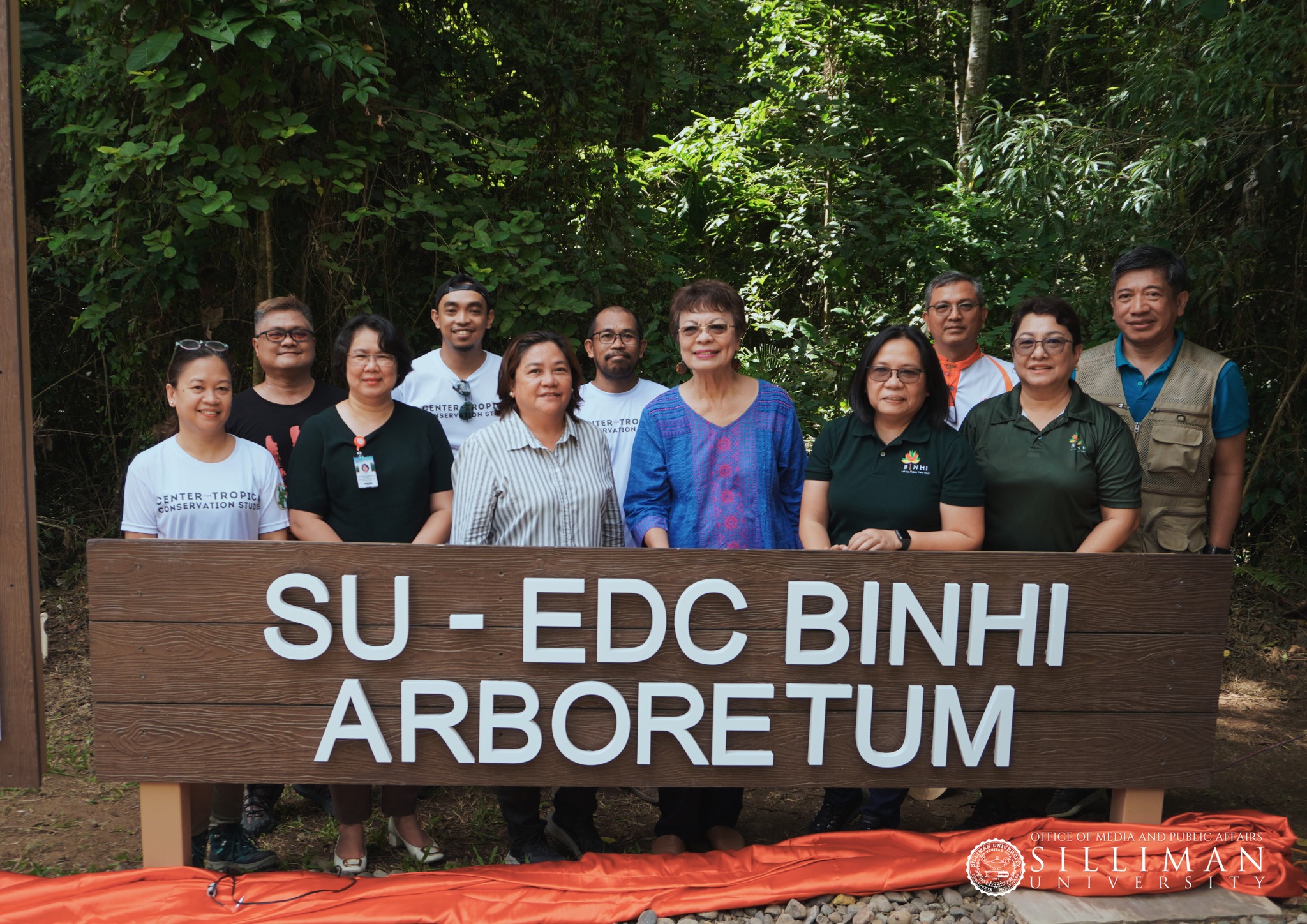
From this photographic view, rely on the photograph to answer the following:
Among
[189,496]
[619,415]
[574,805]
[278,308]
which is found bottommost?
[574,805]

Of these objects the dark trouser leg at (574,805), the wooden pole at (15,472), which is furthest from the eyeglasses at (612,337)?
the wooden pole at (15,472)

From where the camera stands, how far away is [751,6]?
330 inches

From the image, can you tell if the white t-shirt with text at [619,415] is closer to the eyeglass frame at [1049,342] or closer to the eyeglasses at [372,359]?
the eyeglasses at [372,359]

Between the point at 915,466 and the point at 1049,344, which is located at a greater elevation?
the point at 1049,344

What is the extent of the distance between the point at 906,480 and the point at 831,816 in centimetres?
115

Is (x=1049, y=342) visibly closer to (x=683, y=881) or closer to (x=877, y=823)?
(x=877, y=823)

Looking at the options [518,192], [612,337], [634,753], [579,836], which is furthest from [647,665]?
[518,192]

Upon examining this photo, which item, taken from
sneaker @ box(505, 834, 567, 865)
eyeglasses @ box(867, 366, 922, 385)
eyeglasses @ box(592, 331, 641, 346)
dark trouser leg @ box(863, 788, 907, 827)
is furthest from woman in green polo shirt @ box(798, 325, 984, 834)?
sneaker @ box(505, 834, 567, 865)

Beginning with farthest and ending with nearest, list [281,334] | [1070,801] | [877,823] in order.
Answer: [1070,801], [281,334], [877,823]

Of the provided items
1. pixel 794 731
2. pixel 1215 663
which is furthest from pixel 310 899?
pixel 1215 663

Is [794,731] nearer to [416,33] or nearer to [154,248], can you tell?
[154,248]

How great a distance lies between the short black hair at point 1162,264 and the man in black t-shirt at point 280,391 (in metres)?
2.66

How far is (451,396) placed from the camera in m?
3.76

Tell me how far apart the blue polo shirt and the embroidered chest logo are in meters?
0.91
